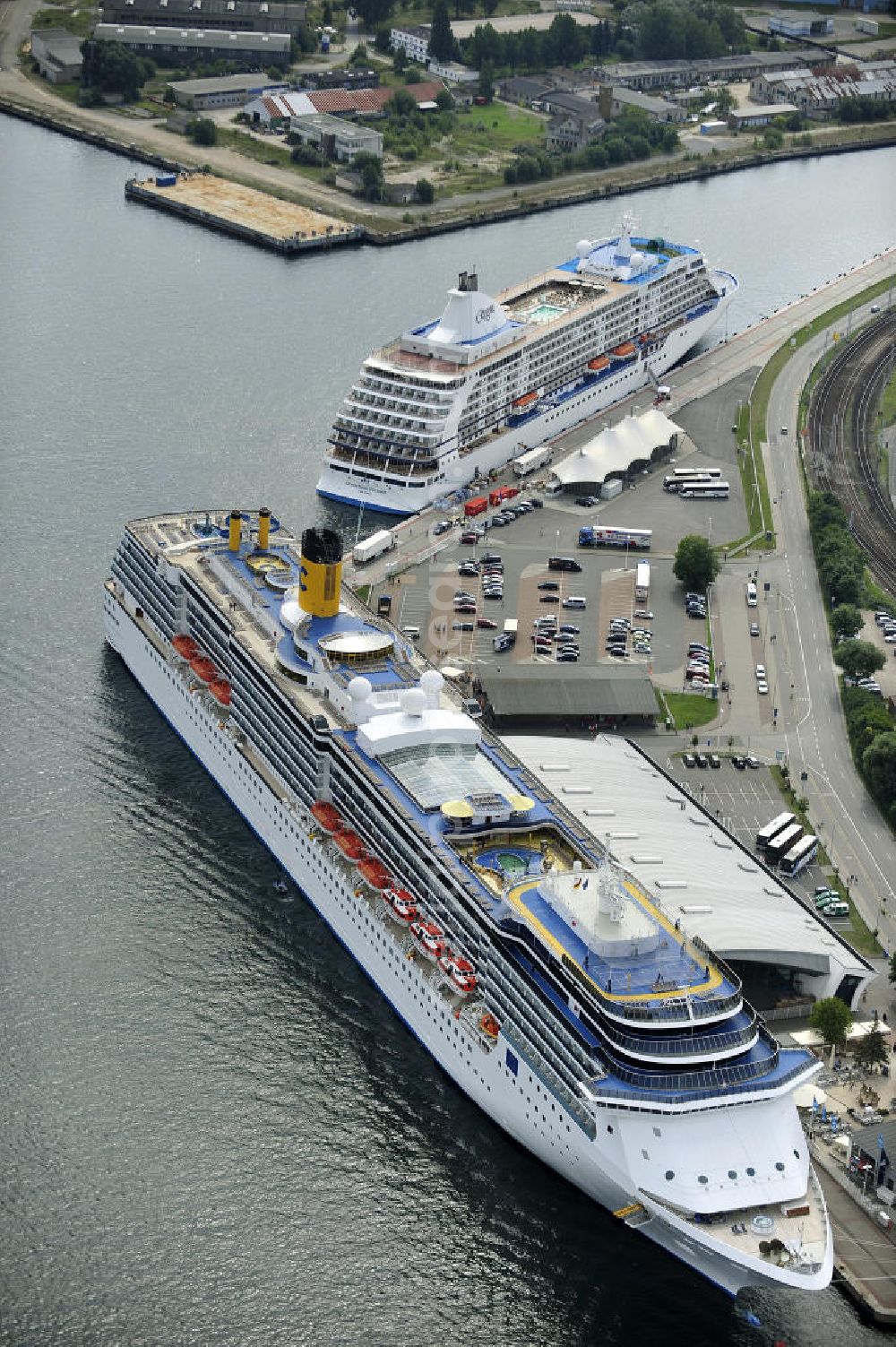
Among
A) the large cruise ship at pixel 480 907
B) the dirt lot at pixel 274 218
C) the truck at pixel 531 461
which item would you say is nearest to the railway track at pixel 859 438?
the truck at pixel 531 461

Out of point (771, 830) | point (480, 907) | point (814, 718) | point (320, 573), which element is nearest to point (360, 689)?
point (320, 573)

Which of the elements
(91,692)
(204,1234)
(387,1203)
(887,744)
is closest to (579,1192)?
(387,1203)

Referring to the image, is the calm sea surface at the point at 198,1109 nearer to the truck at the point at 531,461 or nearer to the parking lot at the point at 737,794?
the truck at the point at 531,461

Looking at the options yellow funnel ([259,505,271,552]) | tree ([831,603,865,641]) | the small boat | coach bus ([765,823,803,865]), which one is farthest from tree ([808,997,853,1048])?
yellow funnel ([259,505,271,552])

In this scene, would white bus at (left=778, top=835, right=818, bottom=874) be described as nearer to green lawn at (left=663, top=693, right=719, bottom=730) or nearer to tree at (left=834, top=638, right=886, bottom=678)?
green lawn at (left=663, top=693, right=719, bottom=730)

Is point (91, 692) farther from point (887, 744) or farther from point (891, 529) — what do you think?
point (891, 529)
